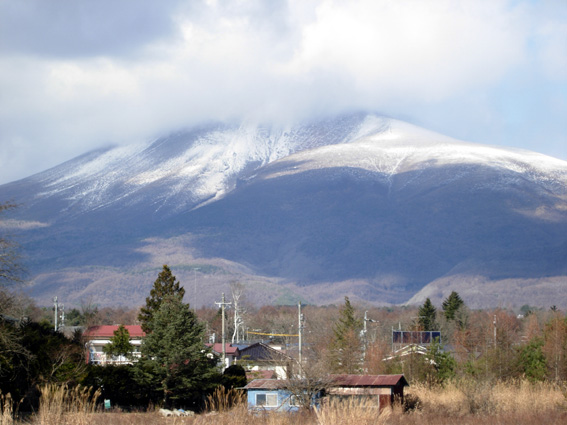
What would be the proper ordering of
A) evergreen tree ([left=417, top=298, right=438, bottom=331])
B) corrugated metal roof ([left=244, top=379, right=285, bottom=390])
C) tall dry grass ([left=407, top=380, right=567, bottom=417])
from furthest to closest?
evergreen tree ([left=417, top=298, right=438, bottom=331])
corrugated metal roof ([left=244, top=379, right=285, bottom=390])
tall dry grass ([left=407, top=380, right=567, bottom=417])

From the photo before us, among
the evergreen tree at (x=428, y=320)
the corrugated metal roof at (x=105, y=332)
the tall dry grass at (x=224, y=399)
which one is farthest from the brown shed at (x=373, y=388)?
the evergreen tree at (x=428, y=320)

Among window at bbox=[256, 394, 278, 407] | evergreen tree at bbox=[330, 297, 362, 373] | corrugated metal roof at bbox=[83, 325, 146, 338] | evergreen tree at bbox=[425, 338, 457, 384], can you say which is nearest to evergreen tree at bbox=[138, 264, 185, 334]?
evergreen tree at bbox=[330, 297, 362, 373]

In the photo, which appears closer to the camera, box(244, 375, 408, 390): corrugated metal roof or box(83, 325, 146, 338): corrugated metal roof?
box(244, 375, 408, 390): corrugated metal roof

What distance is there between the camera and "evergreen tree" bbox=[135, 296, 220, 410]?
3675 cm

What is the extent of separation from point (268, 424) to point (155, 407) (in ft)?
64.7

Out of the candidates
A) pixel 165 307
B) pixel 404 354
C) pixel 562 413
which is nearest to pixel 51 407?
pixel 562 413

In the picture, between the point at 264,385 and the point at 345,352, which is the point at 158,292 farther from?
the point at 264,385

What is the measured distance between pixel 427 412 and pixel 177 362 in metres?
12.1

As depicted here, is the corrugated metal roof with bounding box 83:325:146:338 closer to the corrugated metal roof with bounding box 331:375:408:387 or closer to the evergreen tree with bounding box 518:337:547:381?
the evergreen tree with bounding box 518:337:547:381

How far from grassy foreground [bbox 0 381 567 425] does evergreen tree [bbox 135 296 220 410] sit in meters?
3.78

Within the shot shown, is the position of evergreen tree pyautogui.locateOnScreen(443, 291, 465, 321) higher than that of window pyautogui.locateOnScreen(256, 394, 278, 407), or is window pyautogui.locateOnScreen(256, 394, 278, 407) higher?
evergreen tree pyautogui.locateOnScreen(443, 291, 465, 321)

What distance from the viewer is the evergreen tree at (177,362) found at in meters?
36.8

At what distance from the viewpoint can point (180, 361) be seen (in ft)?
121

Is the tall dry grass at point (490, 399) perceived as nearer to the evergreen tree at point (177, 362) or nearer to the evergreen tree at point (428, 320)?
the evergreen tree at point (177, 362)
